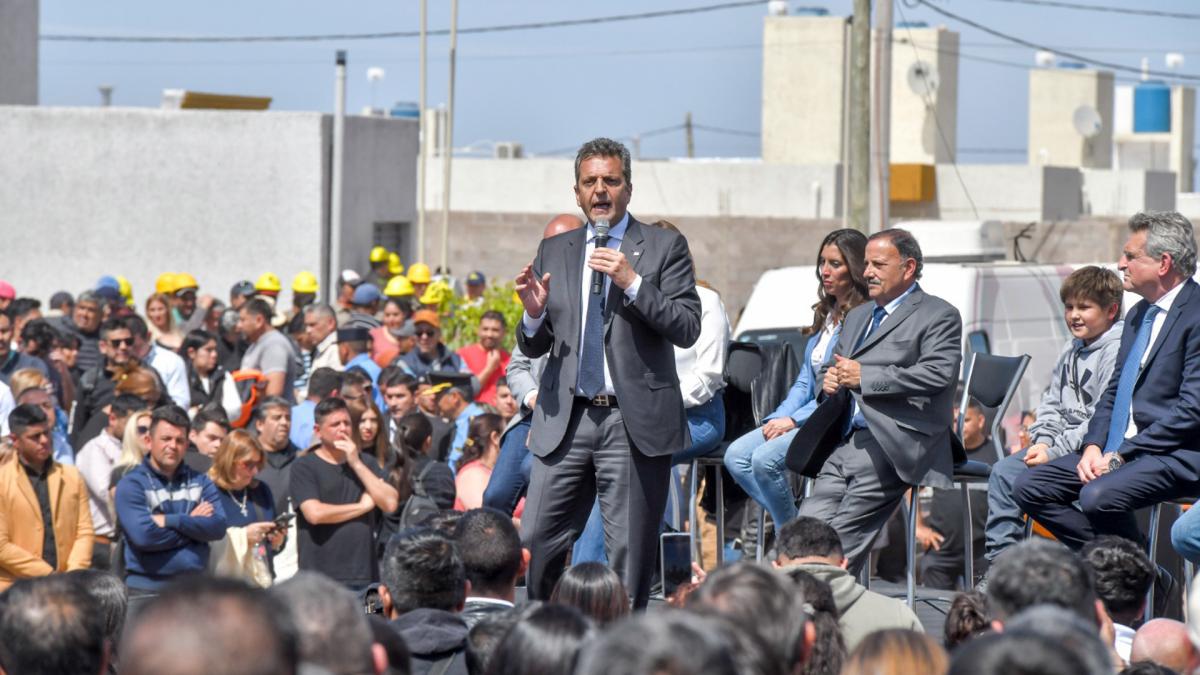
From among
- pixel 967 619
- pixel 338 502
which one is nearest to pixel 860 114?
pixel 338 502

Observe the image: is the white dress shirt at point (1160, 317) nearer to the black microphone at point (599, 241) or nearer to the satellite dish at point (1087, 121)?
the black microphone at point (599, 241)

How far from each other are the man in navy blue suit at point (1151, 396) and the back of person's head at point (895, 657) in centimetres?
287

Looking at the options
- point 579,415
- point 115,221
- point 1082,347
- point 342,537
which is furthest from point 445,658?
point 115,221

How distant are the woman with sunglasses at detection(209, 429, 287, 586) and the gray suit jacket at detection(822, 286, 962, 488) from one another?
164 inches

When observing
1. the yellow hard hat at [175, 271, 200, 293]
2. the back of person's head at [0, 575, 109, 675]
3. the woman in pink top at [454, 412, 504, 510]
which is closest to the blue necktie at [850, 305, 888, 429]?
the woman in pink top at [454, 412, 504, 510]

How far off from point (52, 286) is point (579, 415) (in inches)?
805

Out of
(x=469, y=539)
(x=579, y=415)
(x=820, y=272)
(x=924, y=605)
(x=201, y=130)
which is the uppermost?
(x=201, y=130)

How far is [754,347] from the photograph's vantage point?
27.6 ft

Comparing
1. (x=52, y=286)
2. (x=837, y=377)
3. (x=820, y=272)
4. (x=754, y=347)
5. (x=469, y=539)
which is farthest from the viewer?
(x=52, y=286)

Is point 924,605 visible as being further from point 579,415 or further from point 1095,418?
point 579,415

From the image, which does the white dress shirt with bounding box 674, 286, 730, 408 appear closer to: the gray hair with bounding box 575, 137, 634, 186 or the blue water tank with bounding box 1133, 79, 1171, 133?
the gray hair with bounding box 575, 137, 634, 186

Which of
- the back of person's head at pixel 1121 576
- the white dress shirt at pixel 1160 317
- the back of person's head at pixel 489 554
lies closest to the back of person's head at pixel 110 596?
the back of person's head at pixel 489 554

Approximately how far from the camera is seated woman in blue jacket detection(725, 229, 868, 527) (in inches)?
305

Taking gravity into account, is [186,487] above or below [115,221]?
below
